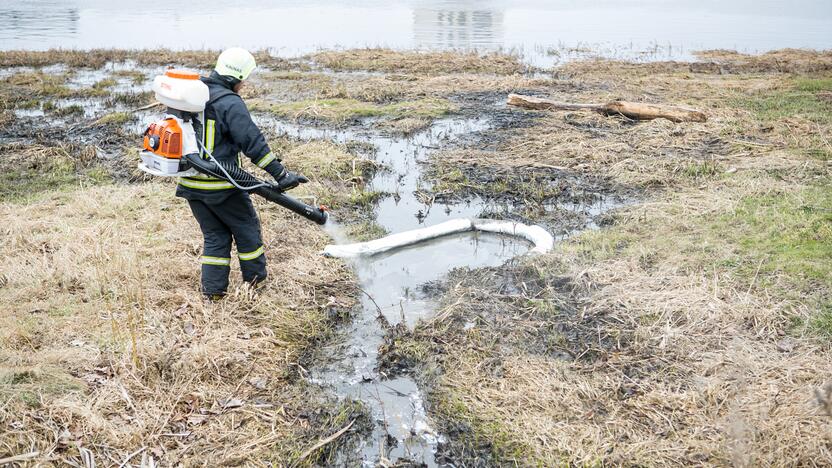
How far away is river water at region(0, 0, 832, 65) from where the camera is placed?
24.9m

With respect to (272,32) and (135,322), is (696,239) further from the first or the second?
(272,32)

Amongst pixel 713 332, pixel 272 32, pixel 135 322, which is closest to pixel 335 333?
pixel 135 322

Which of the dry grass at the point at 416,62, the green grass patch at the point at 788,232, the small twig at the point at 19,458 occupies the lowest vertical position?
the small twig at the point at 19,458

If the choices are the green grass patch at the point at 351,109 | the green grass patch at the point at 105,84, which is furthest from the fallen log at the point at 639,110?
the green grass patch at the point at 105,84

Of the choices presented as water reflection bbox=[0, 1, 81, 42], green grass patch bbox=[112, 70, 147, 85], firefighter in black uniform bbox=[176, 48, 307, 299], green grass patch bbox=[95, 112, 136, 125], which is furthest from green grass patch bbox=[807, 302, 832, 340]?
water reflection bbox=[0, 1, 81, 42]

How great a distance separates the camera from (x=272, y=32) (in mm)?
31047

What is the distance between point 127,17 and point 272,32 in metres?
12.9

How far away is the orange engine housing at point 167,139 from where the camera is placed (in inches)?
177

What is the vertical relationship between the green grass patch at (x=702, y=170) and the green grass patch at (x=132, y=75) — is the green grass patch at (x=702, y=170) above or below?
below

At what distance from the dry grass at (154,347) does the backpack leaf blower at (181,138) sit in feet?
2.90

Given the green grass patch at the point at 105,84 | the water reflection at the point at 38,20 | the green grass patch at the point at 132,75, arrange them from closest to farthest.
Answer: the green grass patch at the point at 105,84, the green grass patch at the point at 132,75, the water reflection at the point at 38,20

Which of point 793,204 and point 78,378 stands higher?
point 793,204

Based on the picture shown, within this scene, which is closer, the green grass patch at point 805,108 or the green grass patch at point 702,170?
the green grass patch at point 702,170

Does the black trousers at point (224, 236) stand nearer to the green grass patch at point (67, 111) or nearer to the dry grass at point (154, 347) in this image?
the dry grass at point (154, 347)
